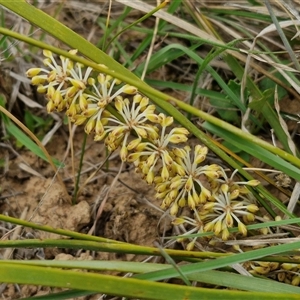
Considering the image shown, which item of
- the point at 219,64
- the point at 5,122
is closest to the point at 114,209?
the point at 5,122

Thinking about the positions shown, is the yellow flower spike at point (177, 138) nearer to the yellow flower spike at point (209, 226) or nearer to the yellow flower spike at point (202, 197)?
the yellow flower spike at point (202, 197)

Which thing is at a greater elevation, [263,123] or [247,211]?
[263,123]

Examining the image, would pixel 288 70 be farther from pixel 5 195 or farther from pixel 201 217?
pixel 5 195

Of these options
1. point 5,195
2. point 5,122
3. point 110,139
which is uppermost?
point 110,139

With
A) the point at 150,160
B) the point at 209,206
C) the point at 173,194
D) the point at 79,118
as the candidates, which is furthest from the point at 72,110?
the point at 209,206

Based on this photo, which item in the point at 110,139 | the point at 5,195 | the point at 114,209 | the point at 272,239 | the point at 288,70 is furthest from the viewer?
the point at 5,195

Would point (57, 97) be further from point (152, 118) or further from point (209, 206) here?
point (209, 206)

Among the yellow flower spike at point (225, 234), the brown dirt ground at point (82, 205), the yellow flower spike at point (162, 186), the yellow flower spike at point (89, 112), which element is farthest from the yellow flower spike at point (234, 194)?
the yellow flower spike at point (89, 112)

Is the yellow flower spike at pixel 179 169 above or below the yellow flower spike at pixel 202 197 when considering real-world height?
above
